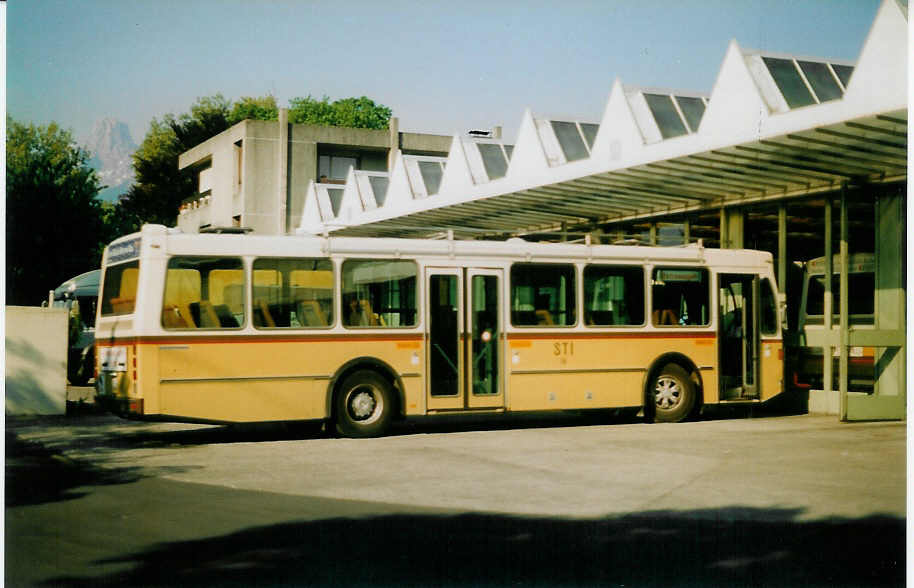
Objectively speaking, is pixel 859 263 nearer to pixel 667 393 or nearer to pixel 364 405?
pixel 667 393

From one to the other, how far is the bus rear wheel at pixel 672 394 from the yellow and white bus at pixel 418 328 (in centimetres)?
2

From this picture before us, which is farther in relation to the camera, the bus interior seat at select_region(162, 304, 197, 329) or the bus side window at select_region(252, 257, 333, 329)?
the bus side window at select_region(252, 257, 333, 329)

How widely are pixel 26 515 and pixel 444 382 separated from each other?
6892mm

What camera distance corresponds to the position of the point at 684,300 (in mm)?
15898

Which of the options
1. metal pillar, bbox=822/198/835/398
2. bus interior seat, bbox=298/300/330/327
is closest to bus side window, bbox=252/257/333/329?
bus interior seat, bbox=298/300/330/327

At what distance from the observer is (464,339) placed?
14367 mm

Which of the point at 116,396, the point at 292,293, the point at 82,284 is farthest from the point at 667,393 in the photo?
the point at 82,284

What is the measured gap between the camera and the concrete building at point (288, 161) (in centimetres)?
3278

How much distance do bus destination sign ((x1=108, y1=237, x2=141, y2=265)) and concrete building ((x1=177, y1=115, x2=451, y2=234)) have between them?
1869 cm

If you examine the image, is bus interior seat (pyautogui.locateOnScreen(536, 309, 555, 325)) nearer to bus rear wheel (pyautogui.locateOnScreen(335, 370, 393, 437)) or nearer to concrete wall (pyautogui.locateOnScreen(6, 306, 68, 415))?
bus rear wheel (pyautogui.locateOnScreen(335, 370, 393, 437))

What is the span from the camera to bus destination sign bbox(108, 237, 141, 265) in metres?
12.7

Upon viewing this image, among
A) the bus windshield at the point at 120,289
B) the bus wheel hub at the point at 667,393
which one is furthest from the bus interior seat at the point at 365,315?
the bus wheel hub at the point at 667,393

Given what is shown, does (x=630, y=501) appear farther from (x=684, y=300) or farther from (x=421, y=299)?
(x=684, y=300)

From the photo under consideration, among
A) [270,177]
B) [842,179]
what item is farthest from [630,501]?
[270,177]
